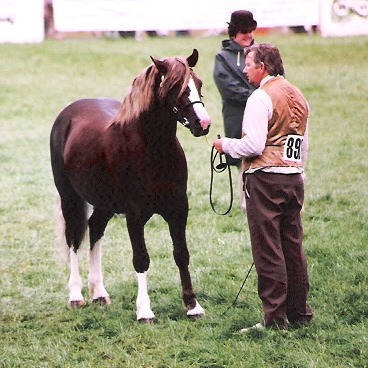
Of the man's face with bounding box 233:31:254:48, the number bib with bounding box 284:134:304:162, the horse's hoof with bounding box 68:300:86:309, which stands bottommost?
the horse's hoof with bounding box 68:300:86:309

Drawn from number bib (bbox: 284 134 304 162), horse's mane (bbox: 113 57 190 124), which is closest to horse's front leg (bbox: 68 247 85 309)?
horse's mane (bbox: 113 57 190 124)

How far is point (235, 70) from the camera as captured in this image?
792cm

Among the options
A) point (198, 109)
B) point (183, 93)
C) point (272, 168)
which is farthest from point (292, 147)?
point (183, 93)

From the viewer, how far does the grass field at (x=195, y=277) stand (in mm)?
4875

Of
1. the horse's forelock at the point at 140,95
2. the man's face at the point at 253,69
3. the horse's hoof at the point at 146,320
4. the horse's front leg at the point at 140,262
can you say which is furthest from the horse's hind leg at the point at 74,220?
the man's face at the point at 253,69

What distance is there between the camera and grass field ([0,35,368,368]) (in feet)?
16.0

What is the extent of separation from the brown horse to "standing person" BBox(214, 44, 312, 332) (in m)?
0.37

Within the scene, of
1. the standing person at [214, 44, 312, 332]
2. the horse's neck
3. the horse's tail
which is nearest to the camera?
the standing person at [214, 44, 312, 332]

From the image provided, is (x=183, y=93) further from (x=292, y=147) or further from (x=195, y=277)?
(x=195, y=277)

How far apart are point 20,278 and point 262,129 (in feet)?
10.5

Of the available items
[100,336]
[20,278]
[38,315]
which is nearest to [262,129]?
[100,336]

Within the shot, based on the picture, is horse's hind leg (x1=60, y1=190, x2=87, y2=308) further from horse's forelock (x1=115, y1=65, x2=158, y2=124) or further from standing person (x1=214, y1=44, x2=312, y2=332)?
standing person (x1=214, y1=44, x2=312, y2=332)

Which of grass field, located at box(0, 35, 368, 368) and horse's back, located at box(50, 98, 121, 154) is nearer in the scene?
grass field, located at box(0, 35, 368, 368)

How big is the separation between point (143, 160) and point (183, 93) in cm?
66
